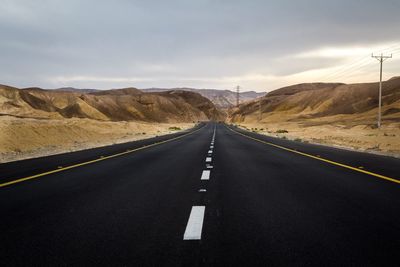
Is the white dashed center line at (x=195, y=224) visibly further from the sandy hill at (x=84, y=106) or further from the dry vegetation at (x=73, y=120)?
the sandy hill at (x=84, y=106)

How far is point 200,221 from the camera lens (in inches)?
201

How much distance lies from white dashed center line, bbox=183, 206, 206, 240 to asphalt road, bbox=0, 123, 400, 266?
0.01m

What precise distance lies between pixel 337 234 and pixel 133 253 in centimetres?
237

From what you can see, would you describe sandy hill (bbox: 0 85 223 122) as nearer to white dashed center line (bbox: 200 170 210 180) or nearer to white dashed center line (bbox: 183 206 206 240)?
white dashed center line (bbox: 200 170 210 180)

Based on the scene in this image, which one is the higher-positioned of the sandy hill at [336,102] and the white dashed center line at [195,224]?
the sandy hill at [336,102]

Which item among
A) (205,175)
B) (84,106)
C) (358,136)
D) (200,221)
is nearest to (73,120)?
(358,136)

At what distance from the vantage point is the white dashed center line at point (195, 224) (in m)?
4.43

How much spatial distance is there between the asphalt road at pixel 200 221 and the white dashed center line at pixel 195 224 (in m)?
0.01

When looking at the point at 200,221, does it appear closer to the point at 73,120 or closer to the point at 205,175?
the point at 205,175

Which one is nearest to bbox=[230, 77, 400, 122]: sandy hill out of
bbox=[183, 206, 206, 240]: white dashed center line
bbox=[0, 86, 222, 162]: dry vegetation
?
bbox=[0, 86, 222, 162]: dry vegetation

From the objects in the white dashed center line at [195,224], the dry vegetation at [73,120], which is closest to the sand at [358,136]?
the white dashed center line at [195,224]

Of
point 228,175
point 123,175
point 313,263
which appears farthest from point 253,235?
point 123,175

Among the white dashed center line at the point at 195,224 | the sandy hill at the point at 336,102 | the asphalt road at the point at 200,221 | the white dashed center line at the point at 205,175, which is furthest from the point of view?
the sandy hill at the point at 336,102

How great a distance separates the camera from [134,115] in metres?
133
